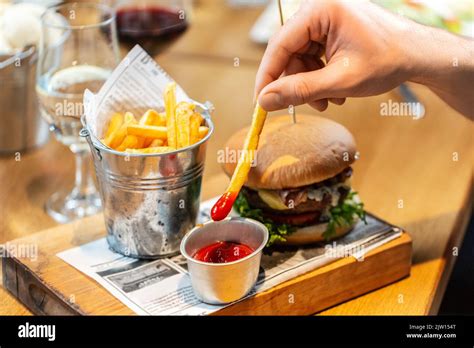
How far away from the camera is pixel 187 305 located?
1.50m

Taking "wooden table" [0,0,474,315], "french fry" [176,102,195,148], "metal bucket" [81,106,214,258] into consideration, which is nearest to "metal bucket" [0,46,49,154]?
"wooden table" [0,0,474,315]

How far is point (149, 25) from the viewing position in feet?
8.73

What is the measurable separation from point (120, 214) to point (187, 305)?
0.25 m

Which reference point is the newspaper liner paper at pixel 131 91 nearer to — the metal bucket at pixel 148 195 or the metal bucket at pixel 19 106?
the metal bucket at pixel 148 195

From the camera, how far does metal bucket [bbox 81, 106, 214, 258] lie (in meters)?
1.55

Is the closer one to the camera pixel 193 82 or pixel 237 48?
pixel 193 82

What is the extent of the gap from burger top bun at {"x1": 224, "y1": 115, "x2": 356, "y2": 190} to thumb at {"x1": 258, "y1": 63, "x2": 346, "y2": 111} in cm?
18

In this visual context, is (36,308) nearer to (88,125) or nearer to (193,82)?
(88,125)

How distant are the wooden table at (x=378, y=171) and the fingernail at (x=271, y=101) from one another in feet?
1.45

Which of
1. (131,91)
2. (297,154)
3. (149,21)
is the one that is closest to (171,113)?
(131,91)

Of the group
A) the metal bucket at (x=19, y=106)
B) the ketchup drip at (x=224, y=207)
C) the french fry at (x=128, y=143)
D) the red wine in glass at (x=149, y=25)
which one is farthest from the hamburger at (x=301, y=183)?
the red wine in glass at (x=149, y=25)
